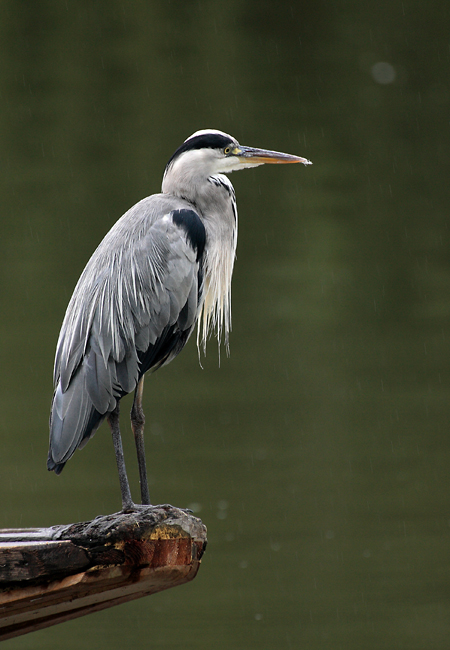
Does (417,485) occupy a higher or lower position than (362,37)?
lower

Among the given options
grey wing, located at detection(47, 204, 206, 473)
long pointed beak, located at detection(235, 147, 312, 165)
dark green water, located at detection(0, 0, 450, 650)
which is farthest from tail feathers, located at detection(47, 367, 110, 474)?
dark green water, located at detection(0, 0, 450, 650)

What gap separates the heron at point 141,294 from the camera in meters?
2.91

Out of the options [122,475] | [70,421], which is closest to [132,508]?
[122,475]

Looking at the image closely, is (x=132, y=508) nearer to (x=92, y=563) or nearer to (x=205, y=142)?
(x=92, y=563)

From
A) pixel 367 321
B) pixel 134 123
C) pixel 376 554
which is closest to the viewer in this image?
pixel 376 554

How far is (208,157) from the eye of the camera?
11.0ft

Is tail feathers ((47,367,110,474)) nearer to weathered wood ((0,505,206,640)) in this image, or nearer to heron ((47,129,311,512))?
heron ((47,129,311,512))

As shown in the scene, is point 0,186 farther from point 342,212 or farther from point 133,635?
point 133,635

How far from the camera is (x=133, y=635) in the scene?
5109 millimetres

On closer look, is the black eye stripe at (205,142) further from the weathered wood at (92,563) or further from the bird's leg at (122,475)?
the weathered wood at (92,563)

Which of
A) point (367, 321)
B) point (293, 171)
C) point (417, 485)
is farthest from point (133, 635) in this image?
point (293, 171)

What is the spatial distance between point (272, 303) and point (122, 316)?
19.9 ft

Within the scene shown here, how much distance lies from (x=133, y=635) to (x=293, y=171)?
29.0 feet

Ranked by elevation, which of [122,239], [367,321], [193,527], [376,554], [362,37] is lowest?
[376,554]
